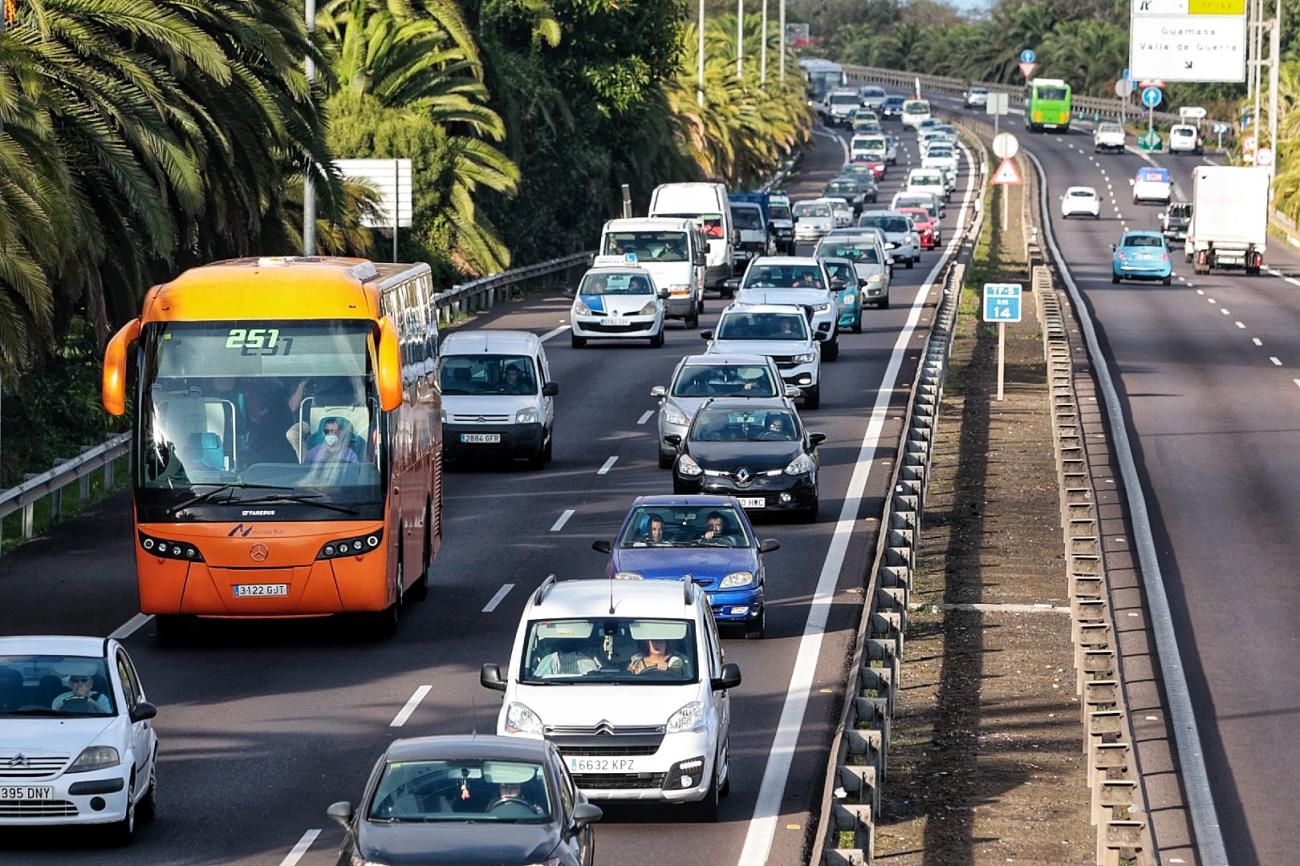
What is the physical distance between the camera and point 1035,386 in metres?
45.1

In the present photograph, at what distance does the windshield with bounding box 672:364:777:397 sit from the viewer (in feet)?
112

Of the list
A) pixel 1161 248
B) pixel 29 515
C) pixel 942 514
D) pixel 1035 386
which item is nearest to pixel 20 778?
pixel 29 515

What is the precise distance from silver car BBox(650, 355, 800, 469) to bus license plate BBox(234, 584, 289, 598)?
12322 mm

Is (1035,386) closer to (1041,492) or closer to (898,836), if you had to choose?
(1041,492)

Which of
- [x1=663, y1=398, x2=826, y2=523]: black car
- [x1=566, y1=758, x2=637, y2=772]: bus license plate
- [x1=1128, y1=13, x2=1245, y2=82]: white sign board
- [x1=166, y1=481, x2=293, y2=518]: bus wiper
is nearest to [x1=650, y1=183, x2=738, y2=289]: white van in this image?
[x1=1128, y1=13, x2=1245, y2=82]: white sign board

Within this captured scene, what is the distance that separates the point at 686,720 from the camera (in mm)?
16250

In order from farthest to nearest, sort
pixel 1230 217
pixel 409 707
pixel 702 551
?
pixel 1230 217 < pixel 702 551 < pixel 409 707

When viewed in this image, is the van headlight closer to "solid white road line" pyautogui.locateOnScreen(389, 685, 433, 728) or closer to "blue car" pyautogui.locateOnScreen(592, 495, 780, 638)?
"blue car" pyautogui.locateOnScreen(592, 495, 780, 638)

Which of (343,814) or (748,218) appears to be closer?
(343,814)

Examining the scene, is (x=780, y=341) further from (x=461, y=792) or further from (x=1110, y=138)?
(x=1110, y=138)

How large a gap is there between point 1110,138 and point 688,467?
112m

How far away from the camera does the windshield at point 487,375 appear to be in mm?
34281

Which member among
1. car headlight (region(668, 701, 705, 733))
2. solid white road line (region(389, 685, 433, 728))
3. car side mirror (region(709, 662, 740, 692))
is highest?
car side mirror (region(709, 662, 740, 692))

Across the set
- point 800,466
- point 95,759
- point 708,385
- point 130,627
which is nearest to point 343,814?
point 95,759
